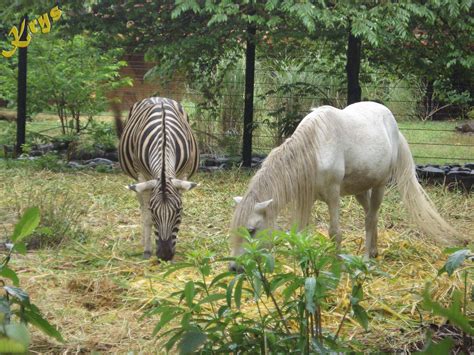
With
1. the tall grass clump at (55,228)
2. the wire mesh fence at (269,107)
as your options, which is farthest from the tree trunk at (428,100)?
the tall grass clump at (55,228)

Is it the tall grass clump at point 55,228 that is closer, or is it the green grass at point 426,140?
the tall grass clump at point 55,228

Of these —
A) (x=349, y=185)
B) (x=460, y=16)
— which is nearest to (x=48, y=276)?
(x=349, y=185)

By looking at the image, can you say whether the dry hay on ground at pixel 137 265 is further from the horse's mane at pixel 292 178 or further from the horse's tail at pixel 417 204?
the horse's mane at pixel 292 178

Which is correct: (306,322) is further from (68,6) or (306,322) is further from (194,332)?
(68,6)

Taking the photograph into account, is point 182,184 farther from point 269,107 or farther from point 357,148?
point 269,107

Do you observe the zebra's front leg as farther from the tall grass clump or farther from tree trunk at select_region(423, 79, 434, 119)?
tree trunk at select_region(423, 79, 434, 119)

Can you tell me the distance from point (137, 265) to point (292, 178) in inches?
57.3

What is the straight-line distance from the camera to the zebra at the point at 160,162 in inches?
228

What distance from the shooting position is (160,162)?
6.15m

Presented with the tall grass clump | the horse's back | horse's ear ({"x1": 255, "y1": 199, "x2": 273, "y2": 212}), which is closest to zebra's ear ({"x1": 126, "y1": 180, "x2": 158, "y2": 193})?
the tall grass clump

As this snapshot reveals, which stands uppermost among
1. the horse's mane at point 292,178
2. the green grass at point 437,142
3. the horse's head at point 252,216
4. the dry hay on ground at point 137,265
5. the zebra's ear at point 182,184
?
the horse's mane at point 292,178

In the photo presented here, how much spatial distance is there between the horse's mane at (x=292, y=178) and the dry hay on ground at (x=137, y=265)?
0.74 metres

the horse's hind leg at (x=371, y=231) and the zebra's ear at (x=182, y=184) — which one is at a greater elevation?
the zebra's ear at (x=182, y=184)

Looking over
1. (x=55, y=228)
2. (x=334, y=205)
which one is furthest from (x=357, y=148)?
(x=55, y=228)
